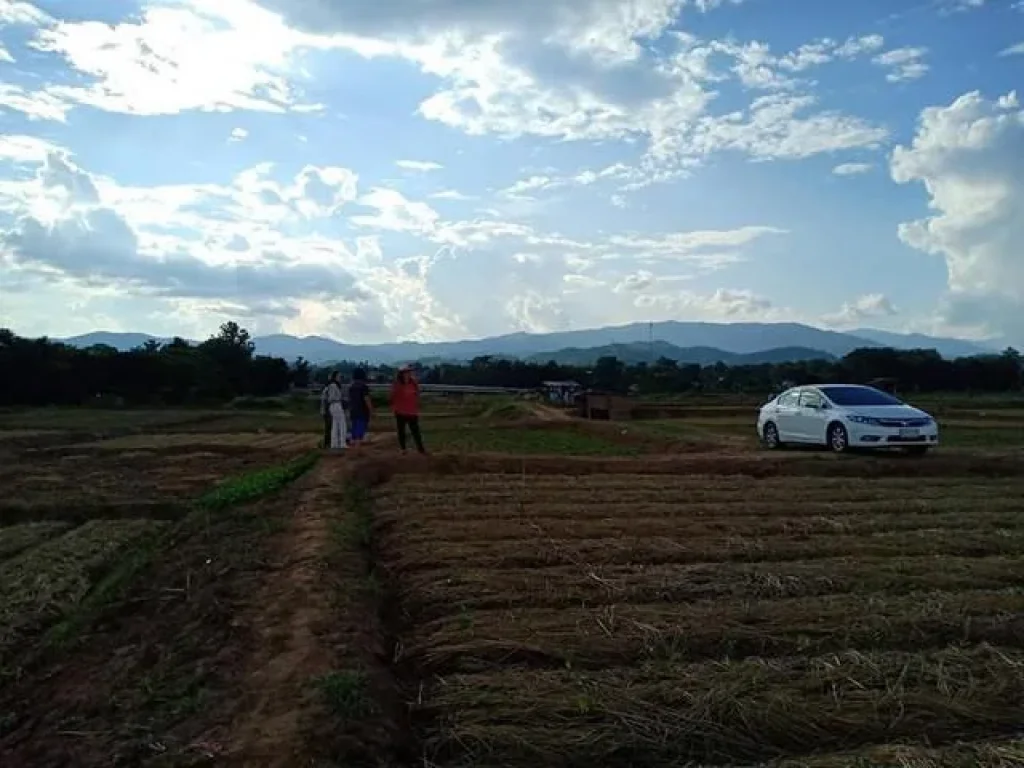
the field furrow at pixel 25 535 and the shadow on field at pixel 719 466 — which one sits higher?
the shadow on field at pixel 719 466

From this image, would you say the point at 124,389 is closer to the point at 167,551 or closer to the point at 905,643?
the point at 167,551

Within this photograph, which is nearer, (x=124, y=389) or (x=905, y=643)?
(x=905, y=643)

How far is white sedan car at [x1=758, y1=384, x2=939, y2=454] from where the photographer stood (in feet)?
62.3

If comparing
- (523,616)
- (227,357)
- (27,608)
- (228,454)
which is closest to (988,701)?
(523,616)

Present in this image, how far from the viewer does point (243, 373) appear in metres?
84.0

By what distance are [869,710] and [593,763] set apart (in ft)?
5.07

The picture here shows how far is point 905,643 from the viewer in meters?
6.51

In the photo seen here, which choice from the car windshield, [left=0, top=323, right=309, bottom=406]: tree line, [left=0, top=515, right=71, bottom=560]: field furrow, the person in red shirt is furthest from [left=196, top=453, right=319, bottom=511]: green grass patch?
[left=0, top=323, right=309, bottom=406]: tree line

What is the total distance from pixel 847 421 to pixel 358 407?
32.0 ft

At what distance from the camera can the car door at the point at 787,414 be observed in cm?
2144

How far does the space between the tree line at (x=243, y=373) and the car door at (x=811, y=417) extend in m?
47.0

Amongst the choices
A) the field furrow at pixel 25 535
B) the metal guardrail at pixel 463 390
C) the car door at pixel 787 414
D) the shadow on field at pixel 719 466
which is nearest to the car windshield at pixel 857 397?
the car door at pixel 787 414

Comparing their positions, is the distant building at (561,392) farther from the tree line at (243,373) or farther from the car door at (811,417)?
the car door at (811,417)

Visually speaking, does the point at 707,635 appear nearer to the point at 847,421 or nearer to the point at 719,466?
the point at 719,466
